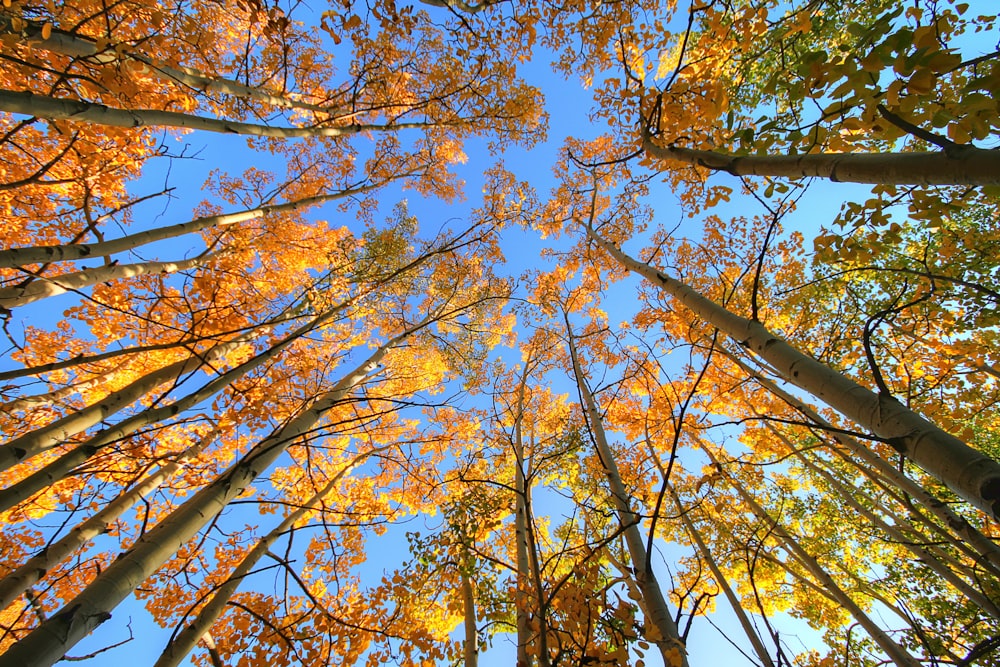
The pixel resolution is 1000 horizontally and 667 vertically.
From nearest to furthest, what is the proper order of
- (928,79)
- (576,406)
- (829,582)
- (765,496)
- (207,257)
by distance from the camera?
(928,79) → (829,582) → (207,257) → (765,496) → (576,406)

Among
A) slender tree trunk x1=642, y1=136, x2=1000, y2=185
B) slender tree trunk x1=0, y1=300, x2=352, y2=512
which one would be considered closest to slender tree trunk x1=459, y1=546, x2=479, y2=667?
slender tree trunk x1=0, y1=300, x2=352, y2=512

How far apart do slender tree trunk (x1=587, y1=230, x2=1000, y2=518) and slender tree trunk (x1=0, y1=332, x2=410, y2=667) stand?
289cm

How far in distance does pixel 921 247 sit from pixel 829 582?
20.7 ft

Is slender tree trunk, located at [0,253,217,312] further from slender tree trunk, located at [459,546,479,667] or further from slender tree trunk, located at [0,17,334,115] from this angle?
slender tree trunk, located at [459,546,479,667]

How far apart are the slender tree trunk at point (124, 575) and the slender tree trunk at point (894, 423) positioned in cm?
289

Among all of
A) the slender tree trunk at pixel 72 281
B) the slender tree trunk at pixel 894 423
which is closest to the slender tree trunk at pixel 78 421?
the slender tree trunk at pixel 72 281

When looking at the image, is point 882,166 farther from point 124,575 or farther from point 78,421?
point 78,421

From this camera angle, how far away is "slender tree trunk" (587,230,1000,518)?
4.51 feet

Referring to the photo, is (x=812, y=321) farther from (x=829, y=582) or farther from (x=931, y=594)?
(x=931, y=594)

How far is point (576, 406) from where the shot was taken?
941 centimetres

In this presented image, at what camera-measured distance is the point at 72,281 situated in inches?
154

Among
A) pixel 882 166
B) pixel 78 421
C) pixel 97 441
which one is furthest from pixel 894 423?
pixel 78 421

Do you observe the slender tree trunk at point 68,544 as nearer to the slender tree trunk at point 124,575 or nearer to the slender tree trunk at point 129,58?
the slender tree trunk at point 124,575

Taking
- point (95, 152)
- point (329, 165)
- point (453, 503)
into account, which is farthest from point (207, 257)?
point (453, 503)
